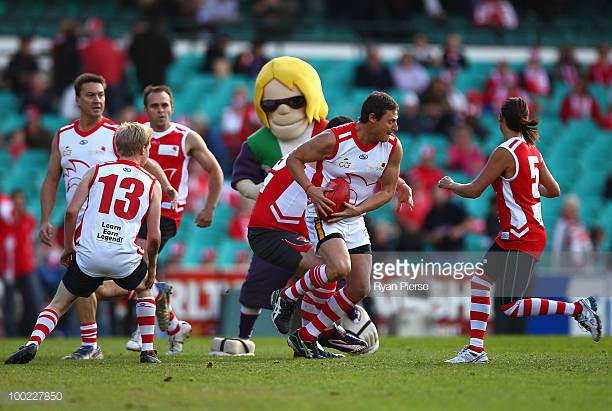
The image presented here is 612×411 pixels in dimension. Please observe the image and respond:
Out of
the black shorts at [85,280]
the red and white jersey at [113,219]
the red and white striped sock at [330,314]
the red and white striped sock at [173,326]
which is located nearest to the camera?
the red and white jersey at [113,219]

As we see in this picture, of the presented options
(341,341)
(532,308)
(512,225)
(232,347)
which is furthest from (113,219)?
(532,308)

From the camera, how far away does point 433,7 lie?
78.4 ft

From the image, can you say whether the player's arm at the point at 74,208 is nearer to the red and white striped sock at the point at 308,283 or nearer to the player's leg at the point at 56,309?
the player's leg at the point at 56,309

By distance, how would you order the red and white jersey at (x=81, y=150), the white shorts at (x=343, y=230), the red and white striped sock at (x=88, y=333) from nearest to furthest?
the white shorts at (x=343, y=230)
the red and white striped sock at (x=88, y=333)
the red and white jersey at (x=81, y=150)

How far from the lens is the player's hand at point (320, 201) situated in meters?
8.98

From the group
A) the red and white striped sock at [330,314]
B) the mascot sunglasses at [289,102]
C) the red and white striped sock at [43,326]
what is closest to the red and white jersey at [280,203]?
the mascot sunglasses at [289,102]

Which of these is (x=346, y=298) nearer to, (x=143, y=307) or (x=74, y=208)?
(x=143, y=307)

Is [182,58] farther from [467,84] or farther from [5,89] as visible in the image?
[467,84]

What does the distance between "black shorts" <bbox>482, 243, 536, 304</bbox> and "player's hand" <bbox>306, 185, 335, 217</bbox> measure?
1.23 meters

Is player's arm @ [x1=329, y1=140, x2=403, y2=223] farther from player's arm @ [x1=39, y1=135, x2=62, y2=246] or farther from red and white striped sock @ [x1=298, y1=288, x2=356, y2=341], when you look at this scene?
player's arm @ [x1=39, y1=135, x2=62, y2=246]

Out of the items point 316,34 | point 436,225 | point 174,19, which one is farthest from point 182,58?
point 436,225

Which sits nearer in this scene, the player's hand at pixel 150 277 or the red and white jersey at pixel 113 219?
the red and white jersey at pixel 113 219

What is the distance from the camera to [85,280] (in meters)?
8.82

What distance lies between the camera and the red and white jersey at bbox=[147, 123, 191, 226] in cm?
1074
